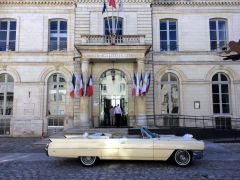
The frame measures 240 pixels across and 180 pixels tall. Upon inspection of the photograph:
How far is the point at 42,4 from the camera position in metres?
20.9

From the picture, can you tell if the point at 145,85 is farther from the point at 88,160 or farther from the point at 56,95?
the point at 88,160

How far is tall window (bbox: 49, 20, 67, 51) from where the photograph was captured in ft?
68.0

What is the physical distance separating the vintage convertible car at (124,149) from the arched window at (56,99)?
35.8 feet

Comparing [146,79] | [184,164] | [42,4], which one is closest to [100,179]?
[184,164]

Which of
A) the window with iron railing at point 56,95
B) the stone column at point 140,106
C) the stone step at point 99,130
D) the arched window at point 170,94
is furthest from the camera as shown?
the window with iron railing at point 56,95

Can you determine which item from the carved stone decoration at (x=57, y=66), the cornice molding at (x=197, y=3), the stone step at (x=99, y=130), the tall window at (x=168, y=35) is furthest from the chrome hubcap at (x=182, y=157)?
the cornice molding at (x=197, y=3)

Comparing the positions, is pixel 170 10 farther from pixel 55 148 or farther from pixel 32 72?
pixel 55 148

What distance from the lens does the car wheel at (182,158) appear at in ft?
29.9

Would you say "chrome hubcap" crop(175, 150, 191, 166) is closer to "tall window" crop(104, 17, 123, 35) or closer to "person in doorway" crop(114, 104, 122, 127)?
"person in doorway" crop(114, 104, 122, 127)

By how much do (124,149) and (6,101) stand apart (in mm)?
14073

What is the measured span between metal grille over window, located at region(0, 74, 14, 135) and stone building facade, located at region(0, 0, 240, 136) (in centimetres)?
7

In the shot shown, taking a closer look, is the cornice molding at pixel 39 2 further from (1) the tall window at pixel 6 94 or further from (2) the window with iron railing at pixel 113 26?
(1) the tall window at pixel 6 94

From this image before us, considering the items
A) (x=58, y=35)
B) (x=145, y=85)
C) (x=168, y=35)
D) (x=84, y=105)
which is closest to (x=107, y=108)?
(x=84, y=105)

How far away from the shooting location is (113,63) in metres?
19.8
